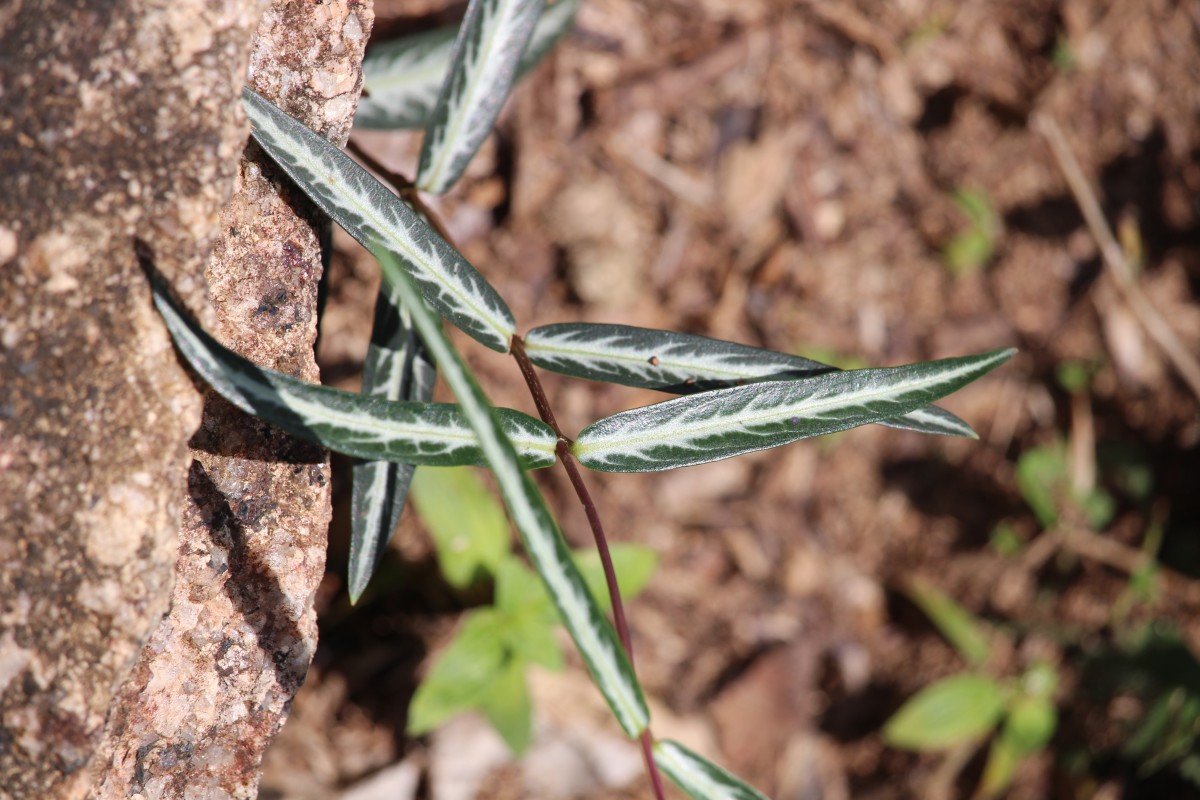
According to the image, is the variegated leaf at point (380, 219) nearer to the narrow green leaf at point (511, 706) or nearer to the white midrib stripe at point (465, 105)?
the white midrib stripe at point (465, 105)

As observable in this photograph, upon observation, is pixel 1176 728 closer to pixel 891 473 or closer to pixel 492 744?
pixel 891 473

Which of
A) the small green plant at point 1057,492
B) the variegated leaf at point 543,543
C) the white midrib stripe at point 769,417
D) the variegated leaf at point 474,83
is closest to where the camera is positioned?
the variegated leaf at point 543,543

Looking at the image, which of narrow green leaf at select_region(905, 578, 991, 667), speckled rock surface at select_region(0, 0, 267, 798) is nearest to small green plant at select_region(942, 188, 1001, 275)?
narrow green leaf at select_region(905, 578, 991, 667)

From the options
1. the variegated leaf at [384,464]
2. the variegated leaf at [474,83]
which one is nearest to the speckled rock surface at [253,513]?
the variegated leaf at [384,464]

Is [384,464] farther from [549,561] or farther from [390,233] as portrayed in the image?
[549,561]

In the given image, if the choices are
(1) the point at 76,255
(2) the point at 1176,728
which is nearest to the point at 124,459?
(1) the point at 76,255

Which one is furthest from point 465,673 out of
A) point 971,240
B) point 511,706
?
point 971,240
